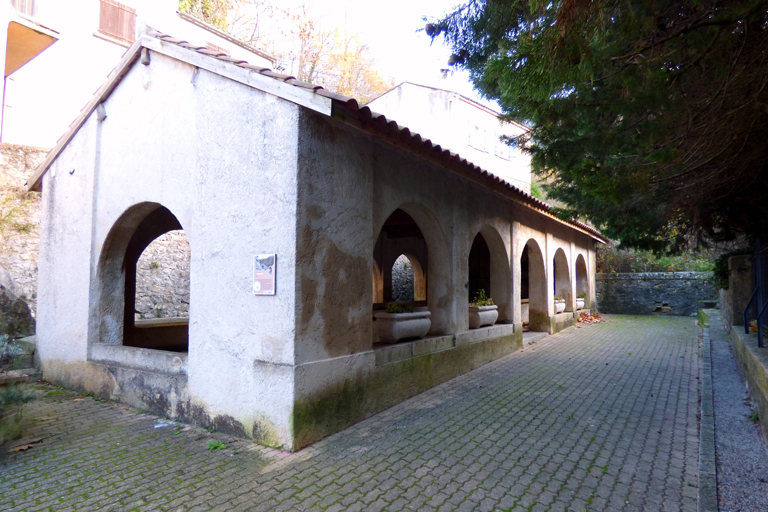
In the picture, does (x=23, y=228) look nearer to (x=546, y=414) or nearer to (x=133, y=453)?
(x=133, y=453)

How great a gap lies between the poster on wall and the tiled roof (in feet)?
5.09

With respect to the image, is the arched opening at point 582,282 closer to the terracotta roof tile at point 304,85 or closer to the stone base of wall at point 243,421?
the stone base of wall at point 243,421

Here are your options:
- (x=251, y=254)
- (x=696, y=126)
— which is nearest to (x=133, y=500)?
(x=251, y=254)

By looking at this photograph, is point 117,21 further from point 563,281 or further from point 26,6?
point 563,281

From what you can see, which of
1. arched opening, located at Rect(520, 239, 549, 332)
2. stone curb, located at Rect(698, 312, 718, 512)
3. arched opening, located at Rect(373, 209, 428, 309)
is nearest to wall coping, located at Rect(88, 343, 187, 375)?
stone curb, located at Rect(698, 312, 718, 512)

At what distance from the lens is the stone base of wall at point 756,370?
4.34m

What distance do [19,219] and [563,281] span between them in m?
15.4

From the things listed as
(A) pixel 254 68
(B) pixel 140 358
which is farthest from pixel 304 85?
(B) pixel 140 358

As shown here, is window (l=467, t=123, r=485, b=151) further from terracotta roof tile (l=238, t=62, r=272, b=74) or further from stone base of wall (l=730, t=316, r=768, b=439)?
terracotta roof tile (l=238, t=62, r=272, b=74)

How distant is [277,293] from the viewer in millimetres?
4281

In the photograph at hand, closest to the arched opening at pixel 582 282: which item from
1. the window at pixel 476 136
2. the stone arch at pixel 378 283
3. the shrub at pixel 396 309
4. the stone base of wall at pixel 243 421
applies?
the stone arch at pixel 378 283

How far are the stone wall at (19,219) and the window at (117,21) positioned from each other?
20.7ft

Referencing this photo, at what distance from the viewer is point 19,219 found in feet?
35.9

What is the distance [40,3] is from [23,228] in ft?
17.1
